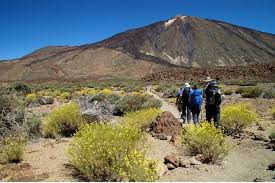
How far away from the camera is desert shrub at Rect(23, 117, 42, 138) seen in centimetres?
1028

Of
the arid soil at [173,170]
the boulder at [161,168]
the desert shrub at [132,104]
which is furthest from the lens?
the desert shrub at [132,104]

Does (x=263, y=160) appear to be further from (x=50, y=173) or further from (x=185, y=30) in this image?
(x=185, y=30)

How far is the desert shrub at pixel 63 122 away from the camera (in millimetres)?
10874

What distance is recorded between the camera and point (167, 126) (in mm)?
10742

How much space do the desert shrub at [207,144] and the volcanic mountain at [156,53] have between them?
80.8 m

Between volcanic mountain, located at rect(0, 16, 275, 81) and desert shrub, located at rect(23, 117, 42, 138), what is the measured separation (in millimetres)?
77323

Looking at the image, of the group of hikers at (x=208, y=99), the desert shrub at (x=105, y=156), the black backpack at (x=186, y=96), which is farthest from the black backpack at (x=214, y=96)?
the desert shrub at (x=105, y=156)

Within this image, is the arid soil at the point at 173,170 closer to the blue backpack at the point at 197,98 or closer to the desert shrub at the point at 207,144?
the desert shrub at the point at 207,144

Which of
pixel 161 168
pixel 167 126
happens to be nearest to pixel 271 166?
pixel 161 168

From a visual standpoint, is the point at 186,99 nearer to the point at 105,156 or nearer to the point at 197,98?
the point at 197,98

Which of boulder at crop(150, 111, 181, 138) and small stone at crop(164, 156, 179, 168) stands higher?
boulder at crop(150, 111, 181, 138)

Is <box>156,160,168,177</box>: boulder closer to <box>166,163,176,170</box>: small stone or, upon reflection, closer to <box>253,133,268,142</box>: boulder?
<box>166,163,176,170</box>: small stone

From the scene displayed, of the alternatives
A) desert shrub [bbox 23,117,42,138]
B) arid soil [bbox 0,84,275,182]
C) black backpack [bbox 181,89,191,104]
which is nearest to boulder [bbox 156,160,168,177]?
arid soil [bbox 0,84,275,182]

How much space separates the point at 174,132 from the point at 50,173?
4322mm
